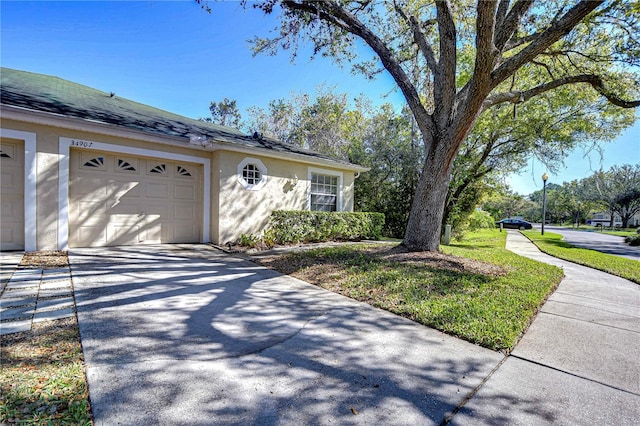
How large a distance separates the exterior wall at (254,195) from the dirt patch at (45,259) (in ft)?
11.3

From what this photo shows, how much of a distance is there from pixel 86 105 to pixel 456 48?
9.38 m

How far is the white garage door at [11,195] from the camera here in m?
6.18

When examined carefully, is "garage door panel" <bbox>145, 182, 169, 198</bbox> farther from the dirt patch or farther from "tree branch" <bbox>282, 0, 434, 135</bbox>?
"tree branch" <bbox>282, 0, 434, 135</bbox>

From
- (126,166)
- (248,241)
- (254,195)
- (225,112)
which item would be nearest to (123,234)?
(126,166)

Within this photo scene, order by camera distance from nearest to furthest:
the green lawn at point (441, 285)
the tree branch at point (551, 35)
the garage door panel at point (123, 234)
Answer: the green lawn at point (441, 285)
the tree branch at point (551, 35)
the garage door panel at point (123, 234)

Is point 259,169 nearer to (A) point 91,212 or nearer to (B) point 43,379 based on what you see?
(A) point 91,212

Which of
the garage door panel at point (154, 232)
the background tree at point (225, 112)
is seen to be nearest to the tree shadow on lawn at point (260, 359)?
the garage door panel at point (154, 232)

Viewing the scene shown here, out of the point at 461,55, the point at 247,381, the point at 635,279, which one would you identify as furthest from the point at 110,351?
the point at 461,55

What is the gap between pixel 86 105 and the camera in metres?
7.73

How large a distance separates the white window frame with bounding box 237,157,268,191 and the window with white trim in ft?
7.19

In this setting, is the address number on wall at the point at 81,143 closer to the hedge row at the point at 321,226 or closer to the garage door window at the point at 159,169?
the garage door window at the point at 159,169

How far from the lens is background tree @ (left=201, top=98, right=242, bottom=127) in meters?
31.8

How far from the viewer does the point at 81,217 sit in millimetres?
7090

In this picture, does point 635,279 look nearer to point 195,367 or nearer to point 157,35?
point 195,367
